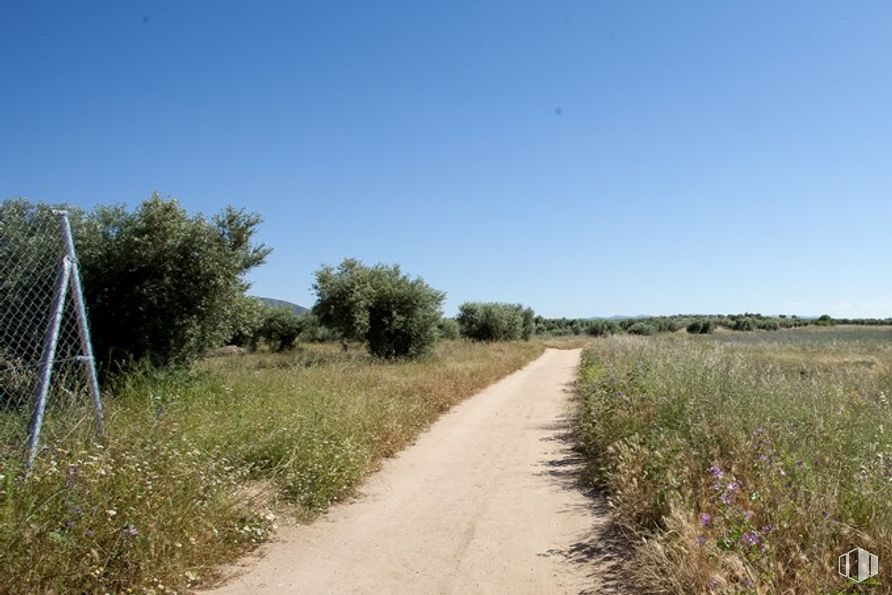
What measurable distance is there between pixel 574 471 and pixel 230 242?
9.72 metres

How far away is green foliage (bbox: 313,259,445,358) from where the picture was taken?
1009 inches

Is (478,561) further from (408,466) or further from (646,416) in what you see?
(646,416)

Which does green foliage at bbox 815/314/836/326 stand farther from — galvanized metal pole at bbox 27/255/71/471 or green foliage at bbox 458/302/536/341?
galvanized metal pole at bbox 27/255/71/471

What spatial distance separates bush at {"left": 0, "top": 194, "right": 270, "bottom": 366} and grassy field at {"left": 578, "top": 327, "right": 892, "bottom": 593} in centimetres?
909

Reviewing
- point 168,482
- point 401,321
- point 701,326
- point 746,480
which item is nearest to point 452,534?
point 168,482

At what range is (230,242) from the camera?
1345 centimetres

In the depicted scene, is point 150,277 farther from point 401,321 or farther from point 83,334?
point 401,321

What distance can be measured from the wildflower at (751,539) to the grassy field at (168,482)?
3954 millimetres

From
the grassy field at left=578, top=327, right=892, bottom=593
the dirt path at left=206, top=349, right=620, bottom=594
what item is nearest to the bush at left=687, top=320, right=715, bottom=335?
the grassy field at left=578, top=327, right=892, bottom=593

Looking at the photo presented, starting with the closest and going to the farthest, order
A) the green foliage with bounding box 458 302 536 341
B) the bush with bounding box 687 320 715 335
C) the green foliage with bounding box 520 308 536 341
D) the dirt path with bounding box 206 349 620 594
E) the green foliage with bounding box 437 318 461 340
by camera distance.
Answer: the dirt path with bounding box 206 349 620 594
the green foliage with bounding box 437 318 461 340
the green foliage with bounding box 458 302 536 341
the green foliage with bounding box 520 308 536 341
the bush with bounding box 687 320 715 335

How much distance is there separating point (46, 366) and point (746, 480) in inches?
247

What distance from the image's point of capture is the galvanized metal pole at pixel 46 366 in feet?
15.0

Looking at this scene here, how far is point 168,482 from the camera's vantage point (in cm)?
462

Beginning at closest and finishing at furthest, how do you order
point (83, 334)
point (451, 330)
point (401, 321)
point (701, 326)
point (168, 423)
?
point (83, 334), point (168, 423), point (401, 321), point (451, 330), point (701, 326)
